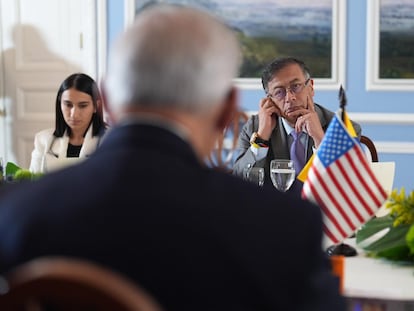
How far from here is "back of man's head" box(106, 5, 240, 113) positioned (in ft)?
3.71

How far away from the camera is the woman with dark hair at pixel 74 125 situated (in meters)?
4.19

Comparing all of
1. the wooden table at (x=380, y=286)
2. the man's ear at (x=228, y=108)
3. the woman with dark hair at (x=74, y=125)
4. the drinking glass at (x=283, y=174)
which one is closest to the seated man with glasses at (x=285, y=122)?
the drinking glass at (x=283, y=174)

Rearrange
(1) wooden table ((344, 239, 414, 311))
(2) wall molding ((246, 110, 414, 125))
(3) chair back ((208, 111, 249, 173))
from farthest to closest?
1. (2) wall molding ((246, 110, 414, 125))
2. (1) wooden table ((344, 239, 414, 311))
3. (3) chair back ((208, 111, 249, 173))

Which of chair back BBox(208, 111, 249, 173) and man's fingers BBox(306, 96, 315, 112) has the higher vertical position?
man's fingers BBox(306, 96, 315, 112)

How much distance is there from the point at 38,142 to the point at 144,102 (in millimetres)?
3196

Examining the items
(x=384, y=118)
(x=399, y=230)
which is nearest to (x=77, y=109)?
(x=384, y=118)

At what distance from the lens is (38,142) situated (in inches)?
167

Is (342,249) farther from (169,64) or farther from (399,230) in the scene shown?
(169,64)

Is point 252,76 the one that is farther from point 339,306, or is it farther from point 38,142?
point 339,306

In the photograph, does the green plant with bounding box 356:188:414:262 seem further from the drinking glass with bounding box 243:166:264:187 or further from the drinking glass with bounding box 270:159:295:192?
the drinking glass with bounding box 243:166:264:187

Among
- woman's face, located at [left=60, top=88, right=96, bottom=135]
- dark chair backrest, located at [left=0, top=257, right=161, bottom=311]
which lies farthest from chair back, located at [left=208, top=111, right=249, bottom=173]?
woman's face, located at [left=60, top=88, right=96, bottom=135]

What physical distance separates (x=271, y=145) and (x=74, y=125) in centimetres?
120

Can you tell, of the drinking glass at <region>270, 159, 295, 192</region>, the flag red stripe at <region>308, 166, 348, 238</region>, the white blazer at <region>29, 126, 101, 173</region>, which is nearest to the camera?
the flag red stripe at <region>308, 166, 348, 238</region>

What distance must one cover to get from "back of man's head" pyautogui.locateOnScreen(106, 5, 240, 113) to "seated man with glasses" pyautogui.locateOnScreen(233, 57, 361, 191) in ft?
7.36
